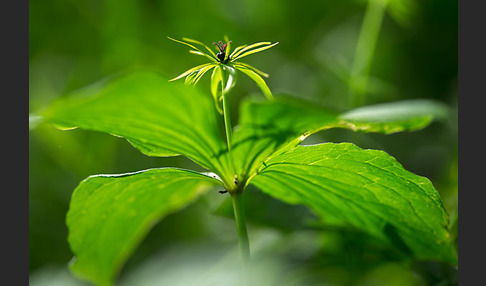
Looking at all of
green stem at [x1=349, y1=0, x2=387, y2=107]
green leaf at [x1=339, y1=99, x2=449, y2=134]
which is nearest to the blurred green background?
green stem at [x1=349, y1=0, x2=387, y2=107]

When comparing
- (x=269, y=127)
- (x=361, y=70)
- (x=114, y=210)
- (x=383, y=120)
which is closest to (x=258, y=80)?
(x=269, y=127)

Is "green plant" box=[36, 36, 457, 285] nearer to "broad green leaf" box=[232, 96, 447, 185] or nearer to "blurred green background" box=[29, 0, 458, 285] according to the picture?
"broad green leaf" box=[232, 96, 447, 185]

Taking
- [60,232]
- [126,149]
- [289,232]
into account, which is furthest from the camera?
[126,149]

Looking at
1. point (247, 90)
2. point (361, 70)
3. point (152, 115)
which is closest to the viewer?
point (152, 115)

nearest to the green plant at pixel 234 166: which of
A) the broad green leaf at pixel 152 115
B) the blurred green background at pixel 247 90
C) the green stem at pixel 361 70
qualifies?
the broad green leaf at pixel 152 115

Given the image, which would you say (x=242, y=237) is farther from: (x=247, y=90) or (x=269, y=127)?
(x=247, y=90)

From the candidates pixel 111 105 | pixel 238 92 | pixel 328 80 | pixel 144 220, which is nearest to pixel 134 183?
pixel 144 220

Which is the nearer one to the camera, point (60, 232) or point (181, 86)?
point (181, 86)

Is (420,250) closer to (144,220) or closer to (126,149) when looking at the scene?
(144,220)
